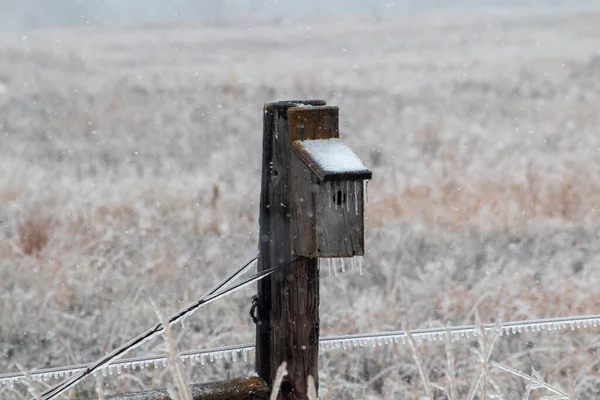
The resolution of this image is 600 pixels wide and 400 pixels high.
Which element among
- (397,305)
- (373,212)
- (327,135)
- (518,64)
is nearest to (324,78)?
(518,64)

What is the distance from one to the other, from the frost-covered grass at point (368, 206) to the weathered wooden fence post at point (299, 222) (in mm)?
350

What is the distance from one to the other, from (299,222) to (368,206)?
452 centimetres

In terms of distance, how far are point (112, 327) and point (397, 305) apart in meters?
1.74

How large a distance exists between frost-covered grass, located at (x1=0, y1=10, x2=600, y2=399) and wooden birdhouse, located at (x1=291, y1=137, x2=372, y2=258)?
1.00 feet

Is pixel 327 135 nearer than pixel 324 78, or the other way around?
pixel 327 135

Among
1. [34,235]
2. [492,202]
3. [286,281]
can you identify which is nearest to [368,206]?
[492,202]

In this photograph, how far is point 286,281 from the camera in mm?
2164

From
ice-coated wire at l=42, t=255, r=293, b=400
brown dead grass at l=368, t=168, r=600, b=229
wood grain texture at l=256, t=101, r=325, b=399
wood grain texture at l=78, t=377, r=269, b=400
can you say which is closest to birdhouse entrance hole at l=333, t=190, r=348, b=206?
wood grain texture at l=256, t=101, r=325, b=399

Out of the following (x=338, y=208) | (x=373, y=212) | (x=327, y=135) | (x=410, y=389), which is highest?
(x=327, y=135)

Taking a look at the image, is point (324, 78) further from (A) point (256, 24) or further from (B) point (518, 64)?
(A) point (256, 24)

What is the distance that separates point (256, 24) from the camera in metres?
18.7

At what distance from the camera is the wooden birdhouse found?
2.02m

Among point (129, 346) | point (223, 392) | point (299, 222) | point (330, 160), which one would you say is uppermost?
point (330, 160)

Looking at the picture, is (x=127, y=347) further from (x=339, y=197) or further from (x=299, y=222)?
(x=339, y=197)
